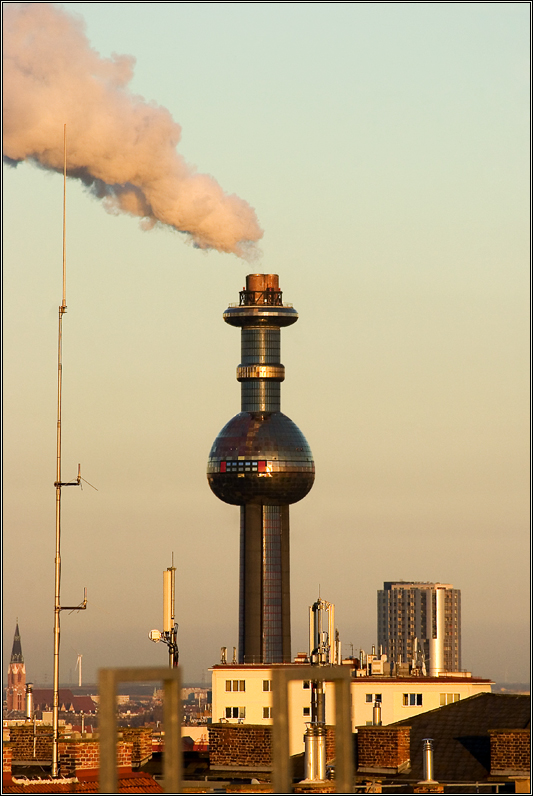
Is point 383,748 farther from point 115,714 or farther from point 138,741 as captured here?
point 115,714

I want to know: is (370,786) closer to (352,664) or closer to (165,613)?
(165,613)

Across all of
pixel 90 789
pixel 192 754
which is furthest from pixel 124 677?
pixel 192 754

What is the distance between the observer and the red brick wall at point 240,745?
69.2 metres

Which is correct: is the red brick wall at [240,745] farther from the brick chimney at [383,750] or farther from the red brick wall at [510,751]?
the red brick wall at [510,751]

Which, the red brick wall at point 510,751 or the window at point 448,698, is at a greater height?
the red brick wall at point 510,751

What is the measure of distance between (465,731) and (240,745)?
36.6 ft

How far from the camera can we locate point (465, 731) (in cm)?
7656

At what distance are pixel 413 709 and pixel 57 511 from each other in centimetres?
12065

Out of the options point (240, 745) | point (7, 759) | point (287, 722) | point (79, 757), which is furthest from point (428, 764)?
point (287, 722)

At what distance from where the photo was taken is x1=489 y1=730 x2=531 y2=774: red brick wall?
6738cm

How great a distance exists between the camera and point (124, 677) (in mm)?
25562

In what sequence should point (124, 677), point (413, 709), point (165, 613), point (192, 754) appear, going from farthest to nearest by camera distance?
1. point (413, 709)
2. point (192, 754)
3. point (165, 613)
4. point (124, 677)

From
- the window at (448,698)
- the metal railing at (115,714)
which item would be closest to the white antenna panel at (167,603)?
the metal railing at (115,714)

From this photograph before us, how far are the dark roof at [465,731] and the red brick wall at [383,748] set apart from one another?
713 mm
